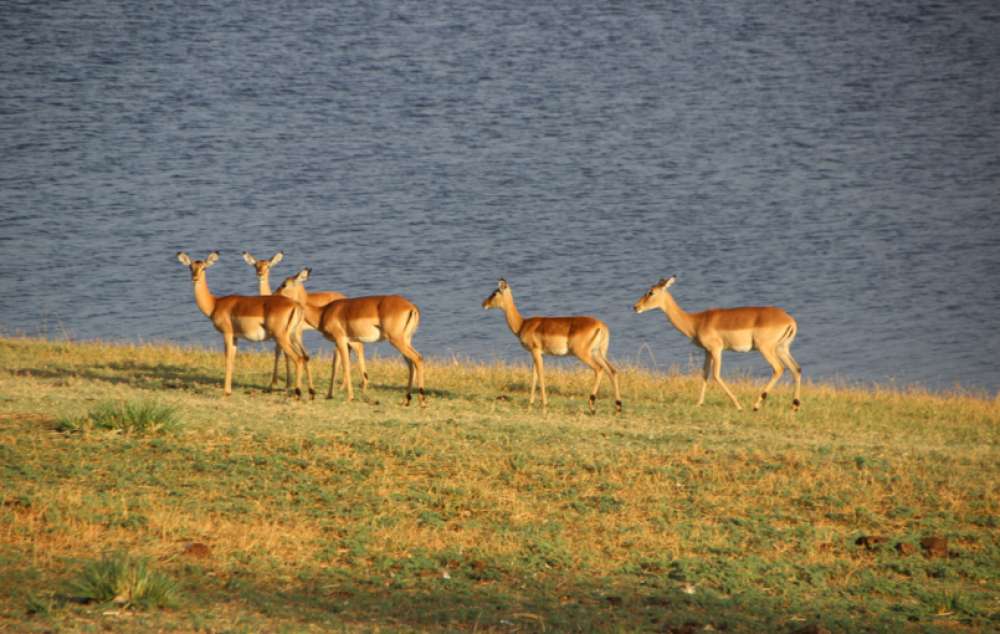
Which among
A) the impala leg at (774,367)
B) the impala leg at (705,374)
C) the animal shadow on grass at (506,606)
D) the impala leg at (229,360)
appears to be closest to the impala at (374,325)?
the impala leg at (229,360)

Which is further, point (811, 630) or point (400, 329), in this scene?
point (400, 329)

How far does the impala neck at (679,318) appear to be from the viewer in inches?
829

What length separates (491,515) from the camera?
13906 millimetres

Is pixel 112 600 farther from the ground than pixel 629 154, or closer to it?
closer to it

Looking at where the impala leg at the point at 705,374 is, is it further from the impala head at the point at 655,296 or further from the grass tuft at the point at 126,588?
the grass tuft at the point at 126,588

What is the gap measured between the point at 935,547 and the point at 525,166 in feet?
129

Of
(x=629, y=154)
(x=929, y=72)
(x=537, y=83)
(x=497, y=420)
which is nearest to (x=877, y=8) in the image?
(x=929, y=72)

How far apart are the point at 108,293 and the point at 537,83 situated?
3126cm

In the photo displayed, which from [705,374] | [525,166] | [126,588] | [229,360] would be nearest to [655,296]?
[705,374]

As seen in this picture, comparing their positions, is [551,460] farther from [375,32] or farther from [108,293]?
[375,32]

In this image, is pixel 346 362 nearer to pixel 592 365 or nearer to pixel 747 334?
pixel 592 365

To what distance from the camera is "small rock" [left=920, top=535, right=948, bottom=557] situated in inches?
527

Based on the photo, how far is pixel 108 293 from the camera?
120ft

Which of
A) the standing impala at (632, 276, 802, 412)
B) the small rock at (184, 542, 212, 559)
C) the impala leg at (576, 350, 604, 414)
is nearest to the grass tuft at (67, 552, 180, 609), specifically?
the small rock at (184, 542, 212, 559)
